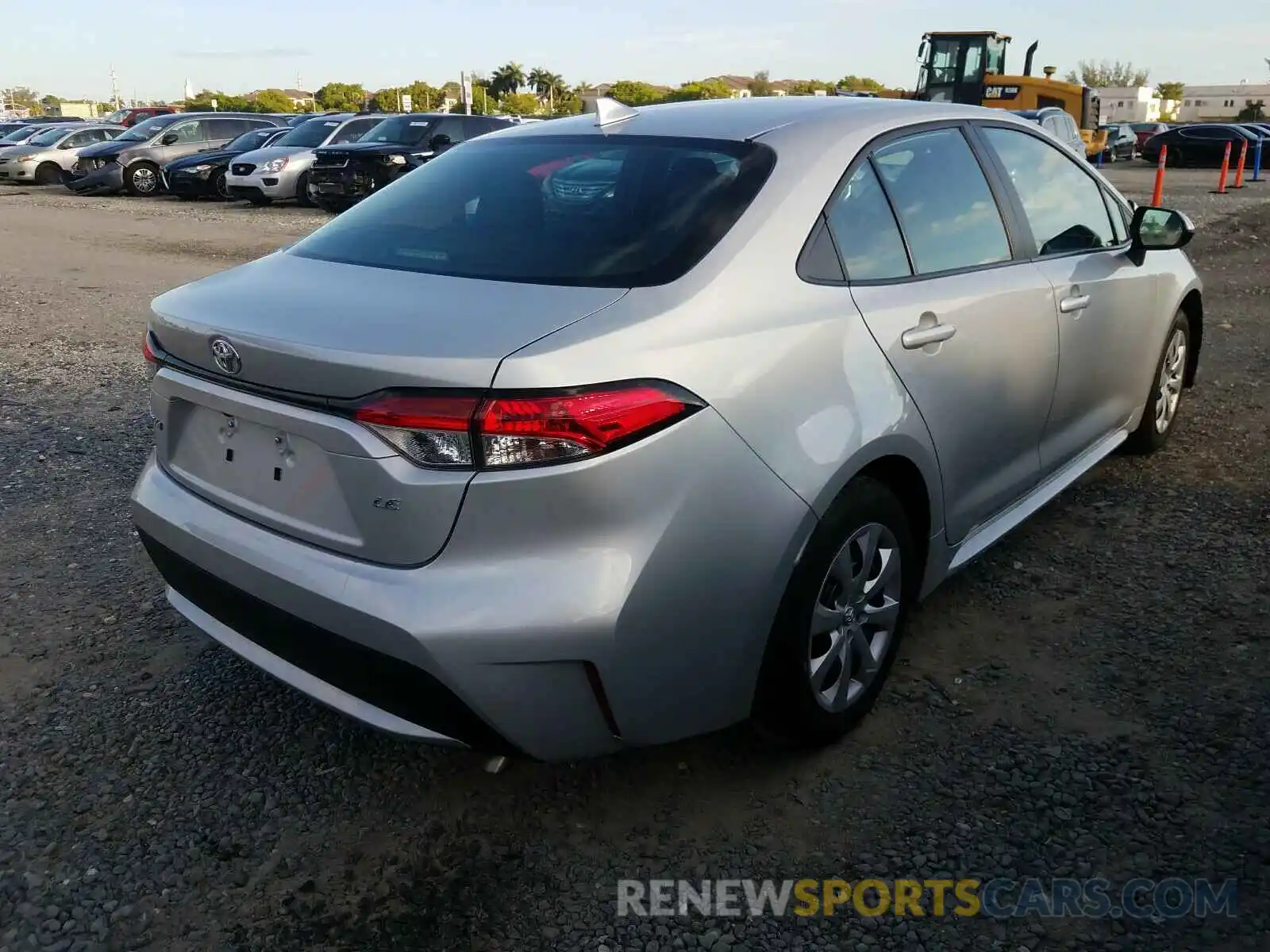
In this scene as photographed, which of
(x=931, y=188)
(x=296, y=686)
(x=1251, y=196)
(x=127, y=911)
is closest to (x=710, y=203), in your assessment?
(x=931, y=188)

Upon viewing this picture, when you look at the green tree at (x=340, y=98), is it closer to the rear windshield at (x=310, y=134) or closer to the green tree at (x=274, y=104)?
the green tree at (x=274, y=104)

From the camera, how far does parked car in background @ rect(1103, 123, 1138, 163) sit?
35.9 m

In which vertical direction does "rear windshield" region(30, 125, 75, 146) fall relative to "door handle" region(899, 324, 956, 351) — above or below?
above

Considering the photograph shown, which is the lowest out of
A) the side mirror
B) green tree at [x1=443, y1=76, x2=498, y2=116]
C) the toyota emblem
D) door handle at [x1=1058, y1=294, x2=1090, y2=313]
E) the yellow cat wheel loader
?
door handle at [x1=1058, y1=294, x2=1090, y2=313]

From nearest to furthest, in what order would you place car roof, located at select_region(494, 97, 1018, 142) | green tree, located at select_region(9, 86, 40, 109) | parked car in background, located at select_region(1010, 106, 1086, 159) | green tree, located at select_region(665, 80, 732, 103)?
car roof, located at select_region(494, 97, 1018, 142), parked car in background, located at select_region(1010, 106, 1086, 159), green tree, located at select_region(665, 80, 732, 103), green tree, located at select_region(9, 86, 40, 109)

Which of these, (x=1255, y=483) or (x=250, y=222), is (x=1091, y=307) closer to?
(x=1255, y=483)

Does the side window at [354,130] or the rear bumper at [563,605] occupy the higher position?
the side window at [354,130]

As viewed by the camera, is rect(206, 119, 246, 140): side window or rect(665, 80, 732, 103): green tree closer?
rect(206, 119, 246, 140): side window

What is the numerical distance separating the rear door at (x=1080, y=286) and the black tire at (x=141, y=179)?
22585mm

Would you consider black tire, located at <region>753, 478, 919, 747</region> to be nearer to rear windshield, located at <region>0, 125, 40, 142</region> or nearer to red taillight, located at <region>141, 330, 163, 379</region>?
red taillight, located at <region>141, 330, 163, 379</region>

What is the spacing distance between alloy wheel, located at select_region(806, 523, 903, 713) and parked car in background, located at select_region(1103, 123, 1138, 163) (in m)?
37.4

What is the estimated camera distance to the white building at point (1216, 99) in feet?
320

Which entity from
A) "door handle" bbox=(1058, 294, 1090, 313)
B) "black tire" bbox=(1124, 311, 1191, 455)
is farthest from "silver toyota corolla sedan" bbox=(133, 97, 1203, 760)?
"black tire" bbox=(1124, 311, 1191, 455)
